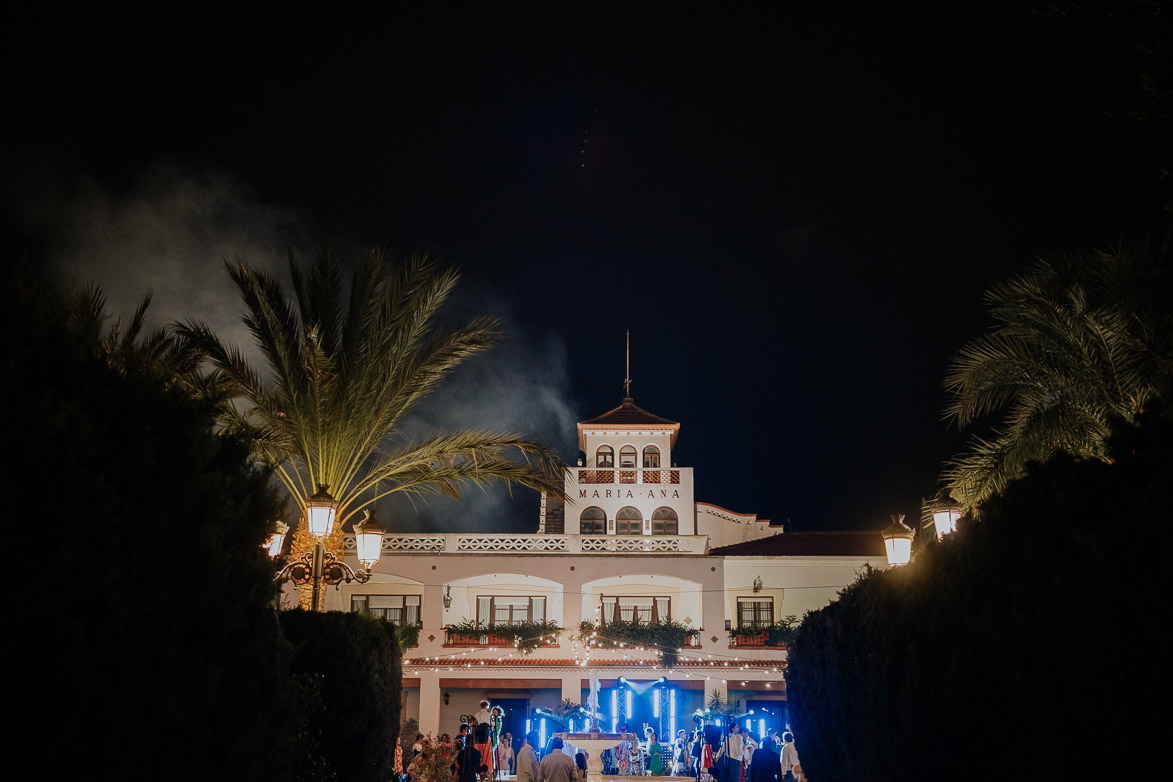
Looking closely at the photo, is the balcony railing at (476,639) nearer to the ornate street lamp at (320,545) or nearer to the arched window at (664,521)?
the arched window at (664,521)

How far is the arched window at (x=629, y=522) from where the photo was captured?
121ft

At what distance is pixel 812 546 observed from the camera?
3438 centimetres

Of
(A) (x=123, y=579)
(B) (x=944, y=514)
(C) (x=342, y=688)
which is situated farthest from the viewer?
(B) (x=944, y=514)

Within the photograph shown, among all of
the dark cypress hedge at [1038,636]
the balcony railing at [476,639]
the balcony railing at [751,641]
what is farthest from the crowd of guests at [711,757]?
the balcony railing at [476,639]

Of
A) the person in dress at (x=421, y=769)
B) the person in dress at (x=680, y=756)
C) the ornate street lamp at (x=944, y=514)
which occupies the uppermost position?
the ornate street lamp at (x=944, y=514)

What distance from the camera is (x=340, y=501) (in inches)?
551

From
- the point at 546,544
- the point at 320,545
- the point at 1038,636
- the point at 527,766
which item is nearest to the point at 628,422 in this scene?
the point at 546,544

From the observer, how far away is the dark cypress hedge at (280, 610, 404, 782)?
865 centimetres

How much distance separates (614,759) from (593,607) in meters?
9.83

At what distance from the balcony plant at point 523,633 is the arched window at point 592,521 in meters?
6.34

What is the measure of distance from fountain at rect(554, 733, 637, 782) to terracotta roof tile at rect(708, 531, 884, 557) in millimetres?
13156

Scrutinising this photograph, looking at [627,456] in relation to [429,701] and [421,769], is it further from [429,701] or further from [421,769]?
[421,769]

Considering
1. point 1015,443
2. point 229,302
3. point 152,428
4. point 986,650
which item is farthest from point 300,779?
point 229,302

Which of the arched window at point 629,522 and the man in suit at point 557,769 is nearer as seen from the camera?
the man in suit at point 557,769
